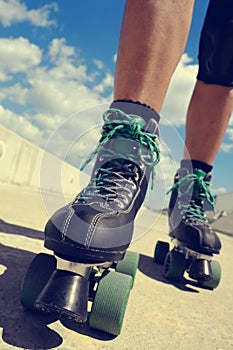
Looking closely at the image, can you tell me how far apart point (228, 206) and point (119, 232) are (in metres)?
8.51

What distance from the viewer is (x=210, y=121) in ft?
5.10

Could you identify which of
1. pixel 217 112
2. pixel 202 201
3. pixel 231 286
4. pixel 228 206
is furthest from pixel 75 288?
pixel 228 206

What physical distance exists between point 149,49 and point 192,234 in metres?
0.77

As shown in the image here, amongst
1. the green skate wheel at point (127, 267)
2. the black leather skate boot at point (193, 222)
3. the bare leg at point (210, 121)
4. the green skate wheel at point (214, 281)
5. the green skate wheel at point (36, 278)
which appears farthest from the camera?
the bare leg at point (210, 121)

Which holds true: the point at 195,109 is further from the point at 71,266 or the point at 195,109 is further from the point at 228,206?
the point at 228,206

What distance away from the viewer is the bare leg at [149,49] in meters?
0.88

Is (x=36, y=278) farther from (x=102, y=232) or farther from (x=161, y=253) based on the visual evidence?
(x=161, y=253)

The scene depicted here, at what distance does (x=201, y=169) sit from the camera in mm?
1467

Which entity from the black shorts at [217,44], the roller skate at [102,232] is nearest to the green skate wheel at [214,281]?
the roller skate at [102,232]

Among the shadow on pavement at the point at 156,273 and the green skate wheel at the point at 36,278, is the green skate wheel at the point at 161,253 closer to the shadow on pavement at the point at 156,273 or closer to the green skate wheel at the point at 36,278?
the shadow on pavement at the point at 156,273

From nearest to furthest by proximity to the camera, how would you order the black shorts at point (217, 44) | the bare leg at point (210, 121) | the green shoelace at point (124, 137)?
the green shoelace at point (124, 137)
the black shorts at point (217, 44)
the bare leg at point (210, 121)

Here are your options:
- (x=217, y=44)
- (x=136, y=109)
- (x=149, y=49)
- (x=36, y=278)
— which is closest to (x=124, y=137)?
(x=136, y=109)

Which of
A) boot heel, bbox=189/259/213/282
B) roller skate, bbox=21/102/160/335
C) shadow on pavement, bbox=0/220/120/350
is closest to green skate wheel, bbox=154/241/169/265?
boot heel, bbox=189/259/213/282

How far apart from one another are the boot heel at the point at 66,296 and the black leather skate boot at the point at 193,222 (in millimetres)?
653
